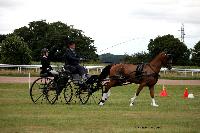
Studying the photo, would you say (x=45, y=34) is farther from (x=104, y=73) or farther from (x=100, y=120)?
(x=100, y=120)

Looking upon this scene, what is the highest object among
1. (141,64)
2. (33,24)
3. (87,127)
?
(33,24)

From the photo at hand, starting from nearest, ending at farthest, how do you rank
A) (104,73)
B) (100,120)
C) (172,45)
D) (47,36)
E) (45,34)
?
(100,120) < (104,73) < (172,45) < (47,36) < (45,34)

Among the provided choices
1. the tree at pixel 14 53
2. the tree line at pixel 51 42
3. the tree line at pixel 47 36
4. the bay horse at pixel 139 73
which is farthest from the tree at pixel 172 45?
the bay horse at pixel 139 73

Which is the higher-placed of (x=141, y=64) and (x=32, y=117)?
(x=141, y=64)

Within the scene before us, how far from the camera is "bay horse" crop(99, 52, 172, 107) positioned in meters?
20.6

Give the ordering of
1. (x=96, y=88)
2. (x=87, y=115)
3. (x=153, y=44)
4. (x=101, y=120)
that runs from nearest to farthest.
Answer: (x=101, y=120) < (x=87, y=115) < (x=96, y=88) < (x=153, y=44)

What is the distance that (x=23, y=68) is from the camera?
50594 mm

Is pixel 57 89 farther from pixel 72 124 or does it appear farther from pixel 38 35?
pixel 38 35

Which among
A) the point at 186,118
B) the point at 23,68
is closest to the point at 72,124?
the point at 186,118

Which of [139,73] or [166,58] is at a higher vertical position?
[166,58]

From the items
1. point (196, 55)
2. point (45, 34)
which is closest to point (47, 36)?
point (45, 34)

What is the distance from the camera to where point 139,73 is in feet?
68.0

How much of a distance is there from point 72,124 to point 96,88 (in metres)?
7.29

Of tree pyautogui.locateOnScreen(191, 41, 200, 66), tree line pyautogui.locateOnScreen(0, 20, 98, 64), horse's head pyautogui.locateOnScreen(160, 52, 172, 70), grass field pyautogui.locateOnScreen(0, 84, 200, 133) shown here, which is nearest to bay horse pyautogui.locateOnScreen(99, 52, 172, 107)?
horse's head pyautogui.locateOnScreen(160, 52, 172, 70)
